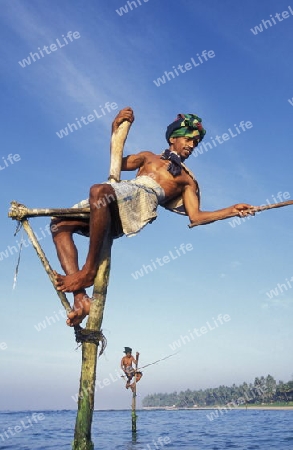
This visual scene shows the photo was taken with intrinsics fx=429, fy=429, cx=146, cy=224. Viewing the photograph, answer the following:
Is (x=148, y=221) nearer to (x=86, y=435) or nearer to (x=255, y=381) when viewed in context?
(x=86, y=435)

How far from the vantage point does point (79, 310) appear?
3559mm

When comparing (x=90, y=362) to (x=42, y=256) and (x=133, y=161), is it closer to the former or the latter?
(x=42, y=256)

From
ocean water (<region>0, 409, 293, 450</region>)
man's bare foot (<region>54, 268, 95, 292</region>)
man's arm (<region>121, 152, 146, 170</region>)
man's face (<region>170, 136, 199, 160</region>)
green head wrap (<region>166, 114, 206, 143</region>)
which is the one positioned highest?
green head wrap (<region>166, 114, 206, 143</region>)

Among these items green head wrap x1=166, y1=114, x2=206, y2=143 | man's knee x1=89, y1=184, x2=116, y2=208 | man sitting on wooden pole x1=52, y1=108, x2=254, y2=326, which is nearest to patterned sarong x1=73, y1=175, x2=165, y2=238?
man sitting on wooden pole x1=52, y1=108, x2=254, y2=326

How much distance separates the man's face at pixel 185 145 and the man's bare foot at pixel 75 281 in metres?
1.89

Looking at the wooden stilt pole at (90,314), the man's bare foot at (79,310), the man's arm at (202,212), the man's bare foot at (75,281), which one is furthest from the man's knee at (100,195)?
the man's arm at (202,212)

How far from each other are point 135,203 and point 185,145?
1181 mm

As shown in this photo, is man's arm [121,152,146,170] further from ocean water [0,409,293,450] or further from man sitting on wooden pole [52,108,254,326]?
ocean water [0,409,293,450]

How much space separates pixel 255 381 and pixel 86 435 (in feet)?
532

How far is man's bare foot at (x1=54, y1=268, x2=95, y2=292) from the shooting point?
139 inches

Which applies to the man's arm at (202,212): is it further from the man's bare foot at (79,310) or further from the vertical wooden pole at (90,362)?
the man's bare foot at (79,310)

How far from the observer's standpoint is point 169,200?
183 inches

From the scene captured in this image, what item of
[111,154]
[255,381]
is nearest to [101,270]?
[111,154]

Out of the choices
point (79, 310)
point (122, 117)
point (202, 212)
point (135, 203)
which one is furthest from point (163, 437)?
point (122, 117)
